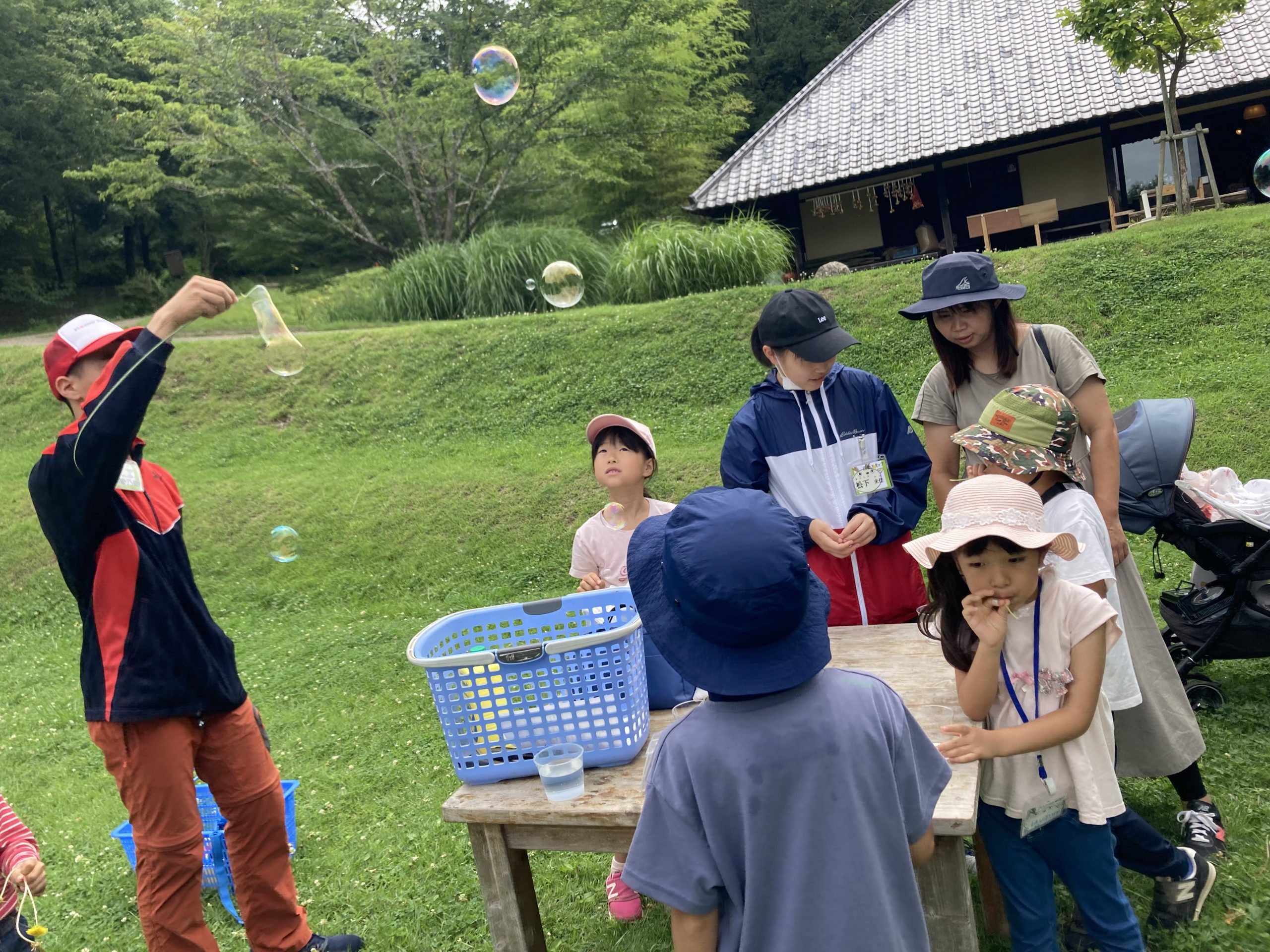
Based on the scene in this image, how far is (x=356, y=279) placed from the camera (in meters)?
17.6

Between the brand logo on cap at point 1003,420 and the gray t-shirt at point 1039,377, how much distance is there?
1.36 ft

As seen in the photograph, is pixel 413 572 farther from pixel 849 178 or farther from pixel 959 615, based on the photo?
pixel 849 178

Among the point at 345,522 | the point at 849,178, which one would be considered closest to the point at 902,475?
the point at 345,522

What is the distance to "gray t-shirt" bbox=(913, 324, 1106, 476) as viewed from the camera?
2.89 meters

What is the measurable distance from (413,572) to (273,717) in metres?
2.16

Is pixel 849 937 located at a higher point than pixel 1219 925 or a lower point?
higher

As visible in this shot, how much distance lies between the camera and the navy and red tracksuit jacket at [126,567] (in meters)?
2.48

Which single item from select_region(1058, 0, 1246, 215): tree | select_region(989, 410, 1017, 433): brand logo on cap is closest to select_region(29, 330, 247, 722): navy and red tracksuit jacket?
select_region(989, 410, 1017, 433): brand logo on cap

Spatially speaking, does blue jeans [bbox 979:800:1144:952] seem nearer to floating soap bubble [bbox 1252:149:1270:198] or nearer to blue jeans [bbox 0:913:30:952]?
blue jeans [bbox 0:913:30:952]

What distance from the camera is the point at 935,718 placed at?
2203mm

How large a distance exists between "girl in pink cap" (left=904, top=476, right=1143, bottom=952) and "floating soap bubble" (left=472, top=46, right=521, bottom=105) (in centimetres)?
608

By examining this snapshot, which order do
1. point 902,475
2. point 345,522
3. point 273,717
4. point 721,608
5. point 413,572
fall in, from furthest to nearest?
point 345,522 < point 413,572 < point 273,717 < point 902,475 < point 721,608

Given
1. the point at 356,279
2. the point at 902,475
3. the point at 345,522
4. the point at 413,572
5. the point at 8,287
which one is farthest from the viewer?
the point at 8,287

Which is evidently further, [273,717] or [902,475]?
[273,717]
